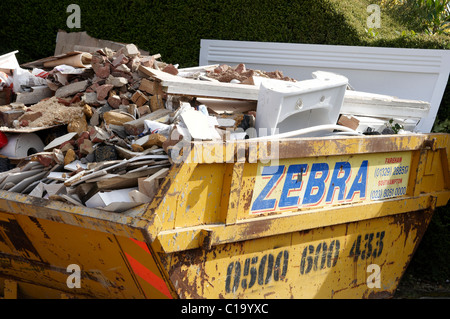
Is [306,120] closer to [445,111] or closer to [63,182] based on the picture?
[63,182]

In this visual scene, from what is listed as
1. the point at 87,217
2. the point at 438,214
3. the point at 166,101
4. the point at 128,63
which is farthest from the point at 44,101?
the point at 438,214

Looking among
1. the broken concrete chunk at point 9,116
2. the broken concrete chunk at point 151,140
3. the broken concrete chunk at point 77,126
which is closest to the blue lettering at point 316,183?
the broken concrete chunk at point 151,140

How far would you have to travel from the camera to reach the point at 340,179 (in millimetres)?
3693

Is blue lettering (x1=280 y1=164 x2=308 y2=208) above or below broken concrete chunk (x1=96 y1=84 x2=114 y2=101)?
below

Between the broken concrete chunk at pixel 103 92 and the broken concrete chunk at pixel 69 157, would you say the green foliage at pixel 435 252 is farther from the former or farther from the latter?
the broken concrete chunk at pixel 69 157

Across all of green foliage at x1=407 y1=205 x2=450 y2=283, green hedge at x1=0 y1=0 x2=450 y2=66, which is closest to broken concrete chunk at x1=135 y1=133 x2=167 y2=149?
green foliage at x1=407 y1=205 x2=450 y2=283

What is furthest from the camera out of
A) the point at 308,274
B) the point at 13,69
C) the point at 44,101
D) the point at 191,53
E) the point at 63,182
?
the point at 191,53

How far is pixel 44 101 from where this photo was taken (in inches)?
172

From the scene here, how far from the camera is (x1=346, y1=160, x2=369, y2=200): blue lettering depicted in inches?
148

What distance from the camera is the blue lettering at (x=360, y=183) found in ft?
12.4

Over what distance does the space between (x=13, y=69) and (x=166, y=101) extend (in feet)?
5.88

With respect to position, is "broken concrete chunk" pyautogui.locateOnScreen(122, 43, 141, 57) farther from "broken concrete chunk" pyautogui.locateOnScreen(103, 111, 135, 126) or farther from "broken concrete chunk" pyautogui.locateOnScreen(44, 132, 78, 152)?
"broken concrete chunk" pyautogui.locateOnScreen(44, 132, 78, 152)

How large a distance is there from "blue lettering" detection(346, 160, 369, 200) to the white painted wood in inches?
59.4

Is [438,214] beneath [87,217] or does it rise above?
beneath
